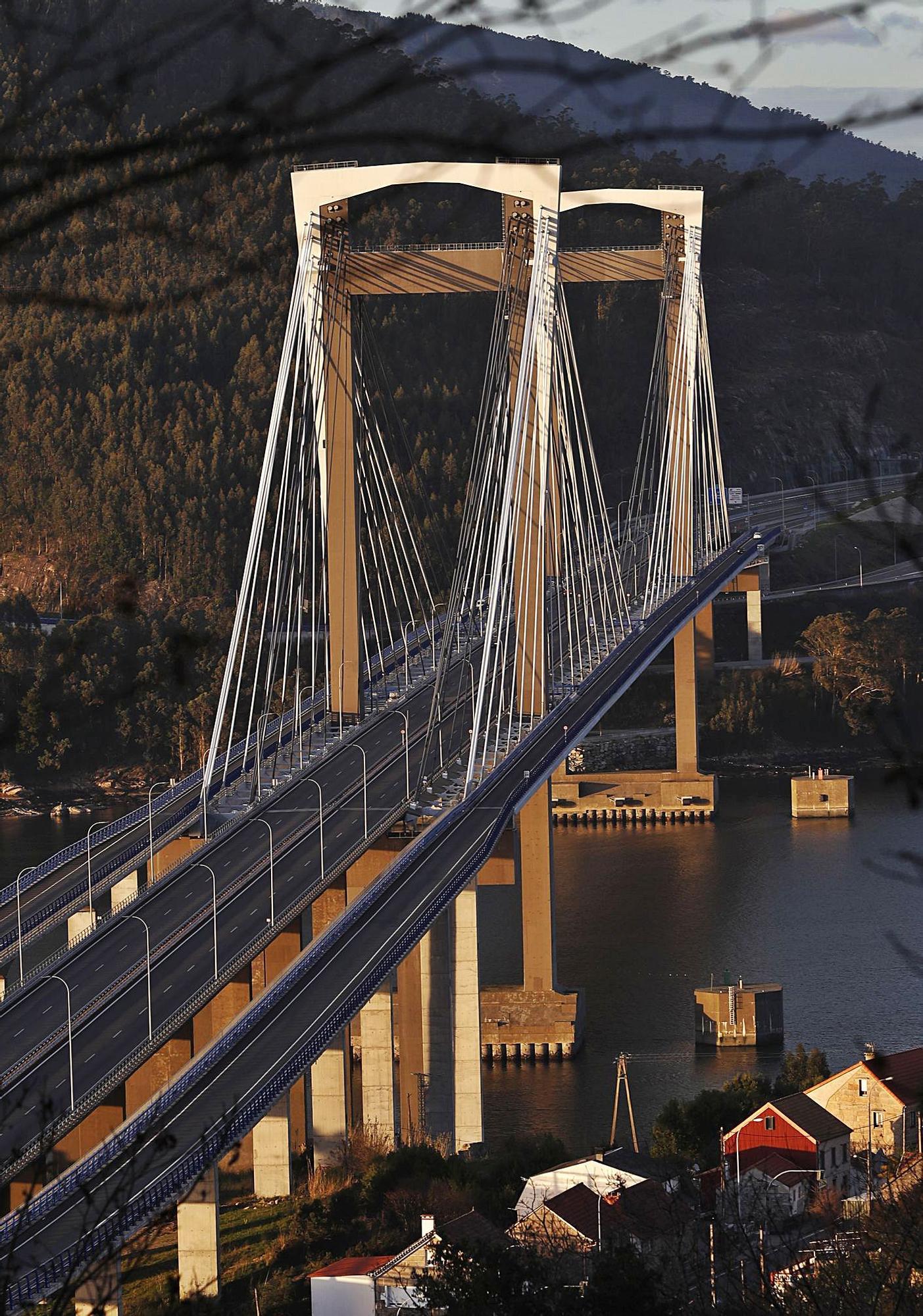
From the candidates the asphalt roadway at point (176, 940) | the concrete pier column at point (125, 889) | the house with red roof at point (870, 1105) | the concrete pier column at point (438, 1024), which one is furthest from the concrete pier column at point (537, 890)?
the house with red roof at point (870, 1105)

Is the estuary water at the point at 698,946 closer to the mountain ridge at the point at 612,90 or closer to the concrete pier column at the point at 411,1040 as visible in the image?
the concrete pier column at the point at 411,1040

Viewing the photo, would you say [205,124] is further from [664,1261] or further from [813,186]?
[813,186]

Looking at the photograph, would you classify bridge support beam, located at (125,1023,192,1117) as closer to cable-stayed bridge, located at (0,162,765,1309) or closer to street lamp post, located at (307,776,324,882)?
cable-stayed bridge, located at (0,162,765,1309)

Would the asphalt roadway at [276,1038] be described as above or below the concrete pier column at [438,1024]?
above

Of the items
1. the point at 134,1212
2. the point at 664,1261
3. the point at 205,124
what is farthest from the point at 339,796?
the point at 205,124

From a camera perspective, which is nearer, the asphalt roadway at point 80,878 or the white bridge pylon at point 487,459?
the asphalt roadway at point 80,878

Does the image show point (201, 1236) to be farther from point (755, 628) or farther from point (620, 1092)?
point (755, 628)
